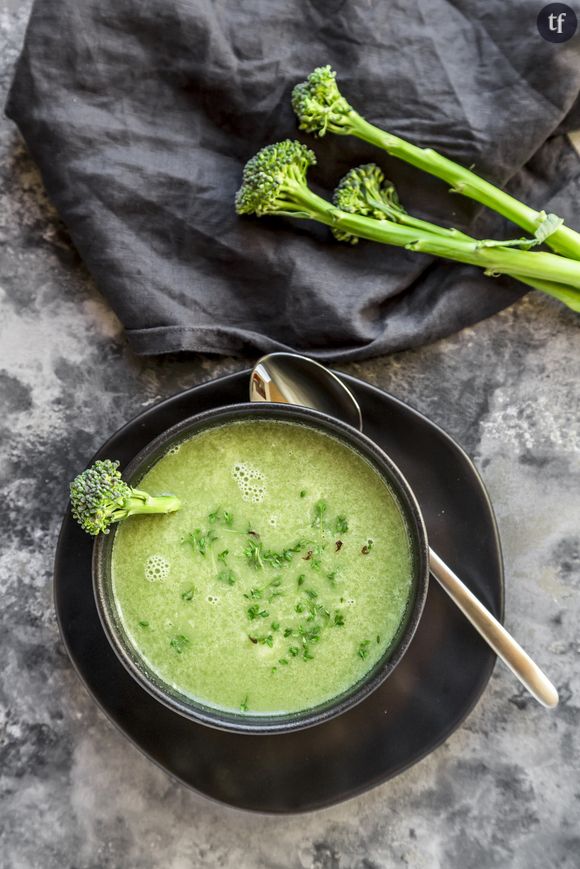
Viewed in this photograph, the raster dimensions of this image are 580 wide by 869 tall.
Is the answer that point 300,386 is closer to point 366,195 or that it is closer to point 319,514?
point 319,514

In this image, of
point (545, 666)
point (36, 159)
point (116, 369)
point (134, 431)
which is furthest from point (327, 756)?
point (36, 159)

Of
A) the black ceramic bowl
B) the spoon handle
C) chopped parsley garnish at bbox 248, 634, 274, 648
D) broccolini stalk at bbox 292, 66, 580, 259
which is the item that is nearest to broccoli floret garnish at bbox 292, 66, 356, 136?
broccolini stalk at bbox 292, 66, 580, 259

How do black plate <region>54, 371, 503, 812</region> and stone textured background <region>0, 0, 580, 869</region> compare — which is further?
stone textured background <region>0, 0, 580, 869</region>

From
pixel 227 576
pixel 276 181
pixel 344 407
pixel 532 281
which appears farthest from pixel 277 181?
pixel 227 576

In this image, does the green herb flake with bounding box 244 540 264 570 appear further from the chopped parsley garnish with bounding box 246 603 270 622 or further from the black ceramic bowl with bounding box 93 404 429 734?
the black ceramic bowl with bounding box 93 404 429 734

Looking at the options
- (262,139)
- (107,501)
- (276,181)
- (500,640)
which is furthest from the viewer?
(262,139)

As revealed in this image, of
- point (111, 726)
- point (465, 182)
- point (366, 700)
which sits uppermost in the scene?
point (465, 182)
